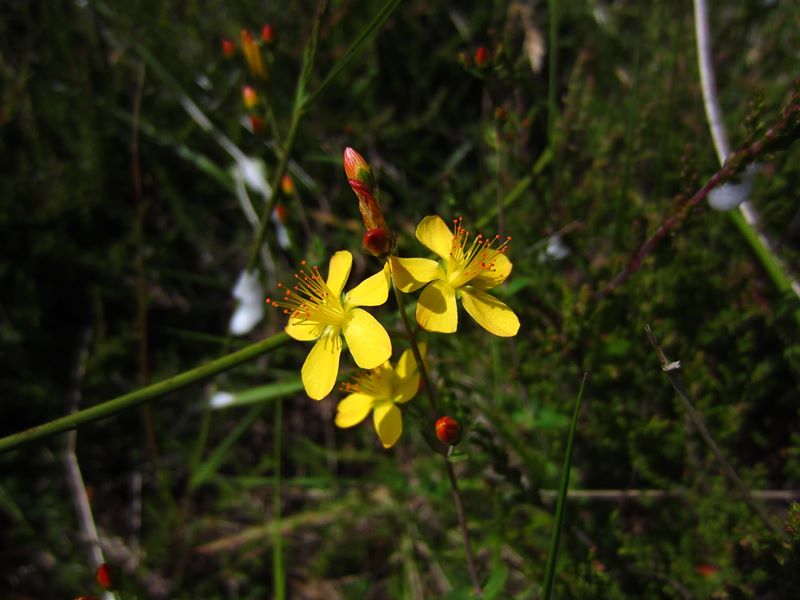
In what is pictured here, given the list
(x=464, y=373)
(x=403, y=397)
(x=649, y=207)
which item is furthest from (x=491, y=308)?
(x=464, y=373)

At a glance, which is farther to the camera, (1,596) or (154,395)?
(1,596)

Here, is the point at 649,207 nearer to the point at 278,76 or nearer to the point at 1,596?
the point at 278,76

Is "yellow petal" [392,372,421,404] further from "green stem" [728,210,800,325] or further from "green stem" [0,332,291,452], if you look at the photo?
"green stem" [728,210,800,325]

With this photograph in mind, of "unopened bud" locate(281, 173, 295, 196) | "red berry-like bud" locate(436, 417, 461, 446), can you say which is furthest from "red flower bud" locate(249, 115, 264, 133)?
"red berry-like bud" locate(436, 417, 461, 446)

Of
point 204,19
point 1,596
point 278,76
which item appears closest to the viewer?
point 1,596

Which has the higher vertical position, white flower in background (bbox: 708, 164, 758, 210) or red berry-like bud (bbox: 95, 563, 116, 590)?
white flower in background (bbox: 708, 164, 758, 210)

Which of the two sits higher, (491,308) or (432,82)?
(432,82)

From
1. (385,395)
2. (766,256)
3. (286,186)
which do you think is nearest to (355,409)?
(385,395)
